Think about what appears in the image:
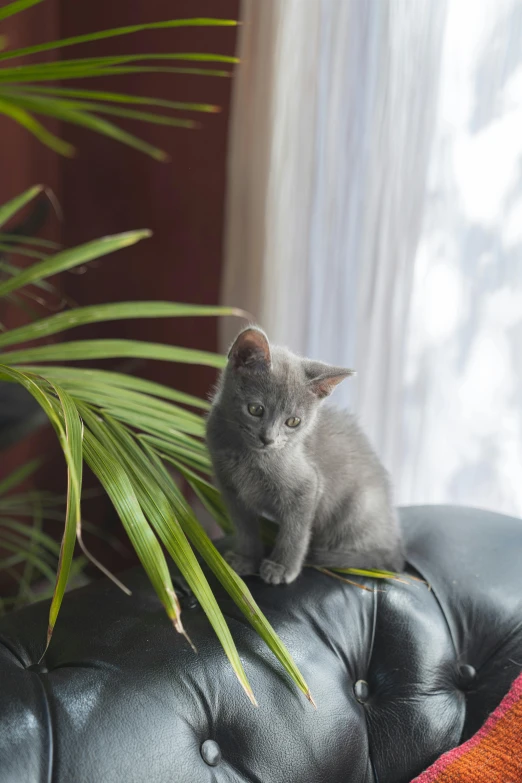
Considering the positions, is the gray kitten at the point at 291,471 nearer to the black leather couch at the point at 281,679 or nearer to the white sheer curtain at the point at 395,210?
the black leather couch at the point at 281,679

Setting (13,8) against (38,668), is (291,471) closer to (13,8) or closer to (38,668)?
(38,668)

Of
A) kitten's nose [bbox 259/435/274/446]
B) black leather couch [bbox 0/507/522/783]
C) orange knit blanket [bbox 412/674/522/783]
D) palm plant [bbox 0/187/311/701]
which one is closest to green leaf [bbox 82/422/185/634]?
palm plant [bbox 0/187/311/701]

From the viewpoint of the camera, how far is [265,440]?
917 mm

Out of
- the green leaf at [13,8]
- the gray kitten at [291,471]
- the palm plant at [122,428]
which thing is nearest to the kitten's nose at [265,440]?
the gray kitten at [291,471]

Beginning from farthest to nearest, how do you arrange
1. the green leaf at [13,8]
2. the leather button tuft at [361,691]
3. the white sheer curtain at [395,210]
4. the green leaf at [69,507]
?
the white sheer curtain at [395,210], the leather button tuft at [361,691], the green leaf at [13,8], the green leaf at [69,507]

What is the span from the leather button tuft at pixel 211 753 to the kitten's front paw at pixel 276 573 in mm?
240

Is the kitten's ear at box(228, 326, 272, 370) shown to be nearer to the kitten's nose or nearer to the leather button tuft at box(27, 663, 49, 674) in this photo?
the kitten's nose

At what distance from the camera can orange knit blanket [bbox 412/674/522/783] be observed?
0.78 metres

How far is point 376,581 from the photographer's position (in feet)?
3.14

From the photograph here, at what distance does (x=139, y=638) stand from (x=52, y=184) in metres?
1.76

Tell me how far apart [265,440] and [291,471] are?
0.23ft

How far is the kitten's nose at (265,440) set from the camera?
3.00 feet

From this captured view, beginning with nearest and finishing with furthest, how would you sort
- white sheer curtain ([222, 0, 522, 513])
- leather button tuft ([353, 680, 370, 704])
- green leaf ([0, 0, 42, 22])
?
green leaf ([0, 0, 42, 22]), leather button tuft ([353, 680, 370, 704]), white sheer curtain ([222, 0, 522, 513])

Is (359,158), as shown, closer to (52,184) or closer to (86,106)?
(86,106)
